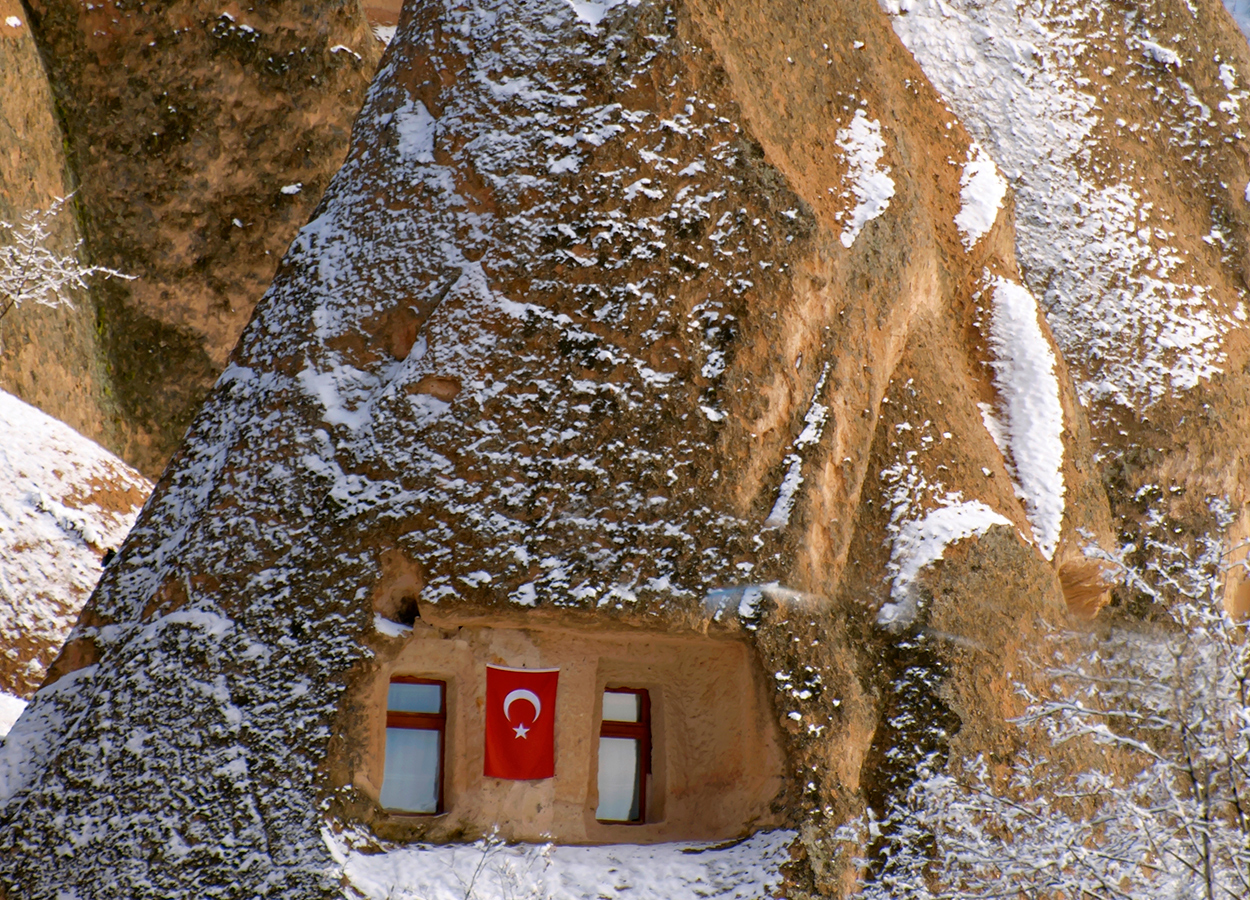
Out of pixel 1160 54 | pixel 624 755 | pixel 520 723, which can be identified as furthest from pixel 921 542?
pixel 1160 54

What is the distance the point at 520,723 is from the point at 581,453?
4.20 feet

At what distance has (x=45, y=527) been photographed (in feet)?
26.8

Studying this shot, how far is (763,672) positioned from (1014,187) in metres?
4.59

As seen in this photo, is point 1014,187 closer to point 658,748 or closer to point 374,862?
point 658,748

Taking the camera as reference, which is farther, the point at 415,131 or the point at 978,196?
the point at 978,196

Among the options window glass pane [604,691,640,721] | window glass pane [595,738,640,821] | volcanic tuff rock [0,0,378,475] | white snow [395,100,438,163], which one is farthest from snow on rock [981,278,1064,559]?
volcanic tuff rock [0,0,378,475]

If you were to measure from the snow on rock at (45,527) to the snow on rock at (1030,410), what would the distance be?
17.5 ft

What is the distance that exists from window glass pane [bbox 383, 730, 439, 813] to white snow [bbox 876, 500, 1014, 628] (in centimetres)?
214

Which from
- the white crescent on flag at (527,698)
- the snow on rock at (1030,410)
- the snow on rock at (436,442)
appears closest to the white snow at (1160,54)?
the snow on rock at (1030,410)

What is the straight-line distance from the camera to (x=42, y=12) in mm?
10125

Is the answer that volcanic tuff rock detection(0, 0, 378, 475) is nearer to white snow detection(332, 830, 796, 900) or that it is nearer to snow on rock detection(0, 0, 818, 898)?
snow on rock detection(0, 0, 818, 898)

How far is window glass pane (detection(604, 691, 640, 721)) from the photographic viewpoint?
250 inches

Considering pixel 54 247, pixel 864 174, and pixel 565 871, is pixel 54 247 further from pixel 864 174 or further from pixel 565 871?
pixel 565 871

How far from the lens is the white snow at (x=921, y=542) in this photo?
6109 millimetres
